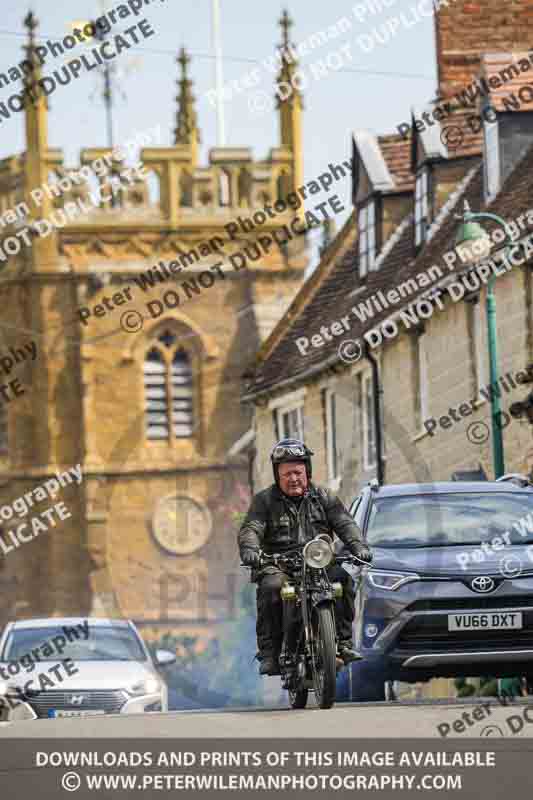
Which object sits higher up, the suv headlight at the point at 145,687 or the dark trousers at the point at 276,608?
the dark trousers at the point at 276,608

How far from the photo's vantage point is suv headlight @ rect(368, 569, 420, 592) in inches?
643

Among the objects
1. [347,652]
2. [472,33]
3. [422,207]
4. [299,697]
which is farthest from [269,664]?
[472,33]

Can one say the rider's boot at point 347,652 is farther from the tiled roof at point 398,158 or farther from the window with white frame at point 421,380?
the tiled roof at point 398,158

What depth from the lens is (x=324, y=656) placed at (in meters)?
14.3

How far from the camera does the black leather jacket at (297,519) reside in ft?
49.3

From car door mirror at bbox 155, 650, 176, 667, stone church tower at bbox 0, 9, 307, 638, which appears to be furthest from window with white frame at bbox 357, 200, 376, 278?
stone church tower at bbox 0, 9, 307, 638

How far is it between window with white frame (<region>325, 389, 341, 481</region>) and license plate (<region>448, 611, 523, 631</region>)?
2341 centimetres

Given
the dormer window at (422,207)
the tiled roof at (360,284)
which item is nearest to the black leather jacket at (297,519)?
the tiled roof at (360,284)

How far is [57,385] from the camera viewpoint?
74.7 meters

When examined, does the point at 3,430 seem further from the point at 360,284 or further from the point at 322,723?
the point at 322,723

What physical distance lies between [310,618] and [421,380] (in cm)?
1973

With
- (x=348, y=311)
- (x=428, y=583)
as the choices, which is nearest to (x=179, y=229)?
(x=348, y=311)

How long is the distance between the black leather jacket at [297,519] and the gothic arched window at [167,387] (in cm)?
5975

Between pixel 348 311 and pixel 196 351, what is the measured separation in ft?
116
